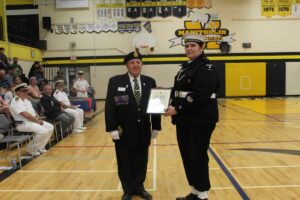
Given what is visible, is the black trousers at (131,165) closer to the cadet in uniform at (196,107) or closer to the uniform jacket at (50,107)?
the cadet in uniform at (196,107)

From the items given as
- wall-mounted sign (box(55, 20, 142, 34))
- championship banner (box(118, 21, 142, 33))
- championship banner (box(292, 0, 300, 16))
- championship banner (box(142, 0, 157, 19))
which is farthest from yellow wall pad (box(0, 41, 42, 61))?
championship banner (box(292, 0, 300, 16))

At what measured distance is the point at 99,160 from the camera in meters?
6.70

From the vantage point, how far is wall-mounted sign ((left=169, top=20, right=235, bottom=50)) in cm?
2048

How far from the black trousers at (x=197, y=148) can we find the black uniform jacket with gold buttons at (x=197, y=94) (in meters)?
0.09

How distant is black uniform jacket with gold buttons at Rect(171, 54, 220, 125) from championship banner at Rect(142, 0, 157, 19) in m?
17.1

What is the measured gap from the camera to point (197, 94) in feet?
12.0

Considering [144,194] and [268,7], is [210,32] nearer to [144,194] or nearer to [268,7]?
[268,7]

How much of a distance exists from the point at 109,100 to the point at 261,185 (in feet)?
7.82

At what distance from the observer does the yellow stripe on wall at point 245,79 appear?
20.7m

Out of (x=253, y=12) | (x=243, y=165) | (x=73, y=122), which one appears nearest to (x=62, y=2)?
(x=253, y=12)

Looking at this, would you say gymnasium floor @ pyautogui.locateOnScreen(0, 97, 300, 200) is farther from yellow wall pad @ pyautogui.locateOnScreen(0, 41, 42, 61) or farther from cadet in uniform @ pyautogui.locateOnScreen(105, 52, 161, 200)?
yellow wall pad @ pyautogui.locateOnScreen(0, 41, 42, 61)

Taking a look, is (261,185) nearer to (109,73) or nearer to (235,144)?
(235,144)

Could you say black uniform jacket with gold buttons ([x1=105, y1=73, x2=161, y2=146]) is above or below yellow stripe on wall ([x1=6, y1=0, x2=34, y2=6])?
below

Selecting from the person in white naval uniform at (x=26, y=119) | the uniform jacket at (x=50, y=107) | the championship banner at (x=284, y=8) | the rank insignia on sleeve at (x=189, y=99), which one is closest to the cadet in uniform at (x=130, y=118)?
the rank insignia on sleeve at (x=189, y=99)
